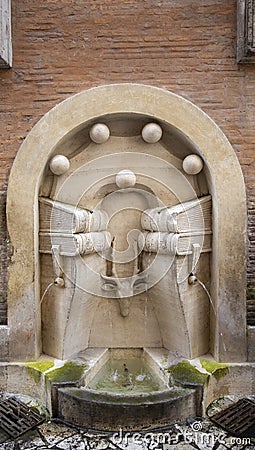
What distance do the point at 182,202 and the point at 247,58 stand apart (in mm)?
1373

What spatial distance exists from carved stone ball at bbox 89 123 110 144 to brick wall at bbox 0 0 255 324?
1.21 ft

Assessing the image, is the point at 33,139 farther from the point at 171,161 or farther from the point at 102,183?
the point at 171,161

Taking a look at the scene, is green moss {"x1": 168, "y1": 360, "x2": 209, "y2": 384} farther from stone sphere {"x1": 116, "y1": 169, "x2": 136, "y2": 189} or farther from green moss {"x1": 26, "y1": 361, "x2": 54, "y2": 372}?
stone sphere {"x1": 116, "y1": 169, "x2": 136, "y2": 189}

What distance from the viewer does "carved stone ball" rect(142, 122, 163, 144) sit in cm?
396

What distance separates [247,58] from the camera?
3.81 meters

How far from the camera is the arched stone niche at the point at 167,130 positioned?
3.91 meters

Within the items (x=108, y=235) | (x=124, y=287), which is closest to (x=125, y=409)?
(x=124, y=287)

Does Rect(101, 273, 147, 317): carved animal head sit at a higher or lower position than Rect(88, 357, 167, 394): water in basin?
higher

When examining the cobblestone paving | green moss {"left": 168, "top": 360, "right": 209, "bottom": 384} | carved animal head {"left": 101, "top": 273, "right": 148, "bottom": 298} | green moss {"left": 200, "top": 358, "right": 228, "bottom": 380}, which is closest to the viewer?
the cobblestone paving

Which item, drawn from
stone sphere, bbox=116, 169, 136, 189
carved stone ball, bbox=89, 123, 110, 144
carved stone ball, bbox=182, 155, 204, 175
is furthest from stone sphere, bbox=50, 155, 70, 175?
carved stone ball, bbox=182, 155, 204, 175

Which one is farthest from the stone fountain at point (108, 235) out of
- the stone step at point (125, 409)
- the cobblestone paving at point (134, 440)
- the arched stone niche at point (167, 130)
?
the cobblestone paving at point (134, 440)

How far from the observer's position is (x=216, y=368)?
12.8 feet

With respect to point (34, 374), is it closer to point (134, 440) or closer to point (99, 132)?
→ point (134, 440)

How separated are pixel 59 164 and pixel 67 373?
1.86 meters
